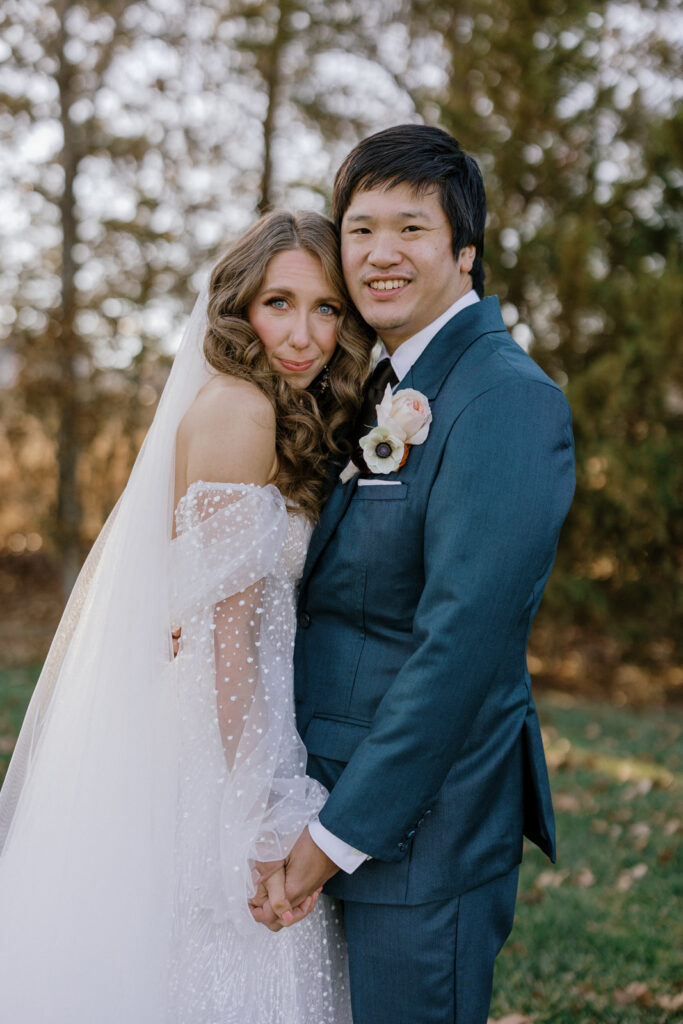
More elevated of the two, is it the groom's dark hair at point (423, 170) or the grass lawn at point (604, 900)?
the groom's dark hair at point (423, 170)

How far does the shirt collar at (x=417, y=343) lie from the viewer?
2.40 metres

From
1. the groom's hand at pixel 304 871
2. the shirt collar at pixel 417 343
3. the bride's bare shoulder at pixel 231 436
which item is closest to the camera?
the groom's hand at pixel 304 871

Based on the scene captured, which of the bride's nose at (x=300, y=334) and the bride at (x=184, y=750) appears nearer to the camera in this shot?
the bride at (x=184, y=750)

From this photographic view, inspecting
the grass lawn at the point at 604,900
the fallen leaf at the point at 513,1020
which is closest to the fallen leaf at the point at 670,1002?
the grass lawn at the point at 604,900

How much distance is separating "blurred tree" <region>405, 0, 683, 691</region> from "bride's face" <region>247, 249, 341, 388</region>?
5.28 metres

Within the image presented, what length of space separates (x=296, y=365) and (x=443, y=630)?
0.97 metres

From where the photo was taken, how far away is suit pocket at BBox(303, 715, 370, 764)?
7.27 ft

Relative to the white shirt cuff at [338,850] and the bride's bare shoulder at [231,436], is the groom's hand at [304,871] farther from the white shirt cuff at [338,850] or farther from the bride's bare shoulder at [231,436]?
the bride's bare shoulder at [231,436]

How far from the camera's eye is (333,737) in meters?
2.27

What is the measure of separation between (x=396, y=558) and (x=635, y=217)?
680cm

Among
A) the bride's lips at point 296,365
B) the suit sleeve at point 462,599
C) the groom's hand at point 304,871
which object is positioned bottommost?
the groom's hand at point 304,871

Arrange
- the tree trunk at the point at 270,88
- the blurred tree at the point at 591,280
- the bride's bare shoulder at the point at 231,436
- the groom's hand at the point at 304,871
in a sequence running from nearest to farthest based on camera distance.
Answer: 1. the groom's hand at the point at 304,871
2. the bride's bare shoulder at the point at 231,436
3. the blurred tree at the point at 591,280
4. the tree trunk at the point at 270,88

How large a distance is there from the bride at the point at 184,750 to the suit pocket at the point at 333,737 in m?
0.05

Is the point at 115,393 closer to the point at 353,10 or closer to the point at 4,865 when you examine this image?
the point at 353,10
